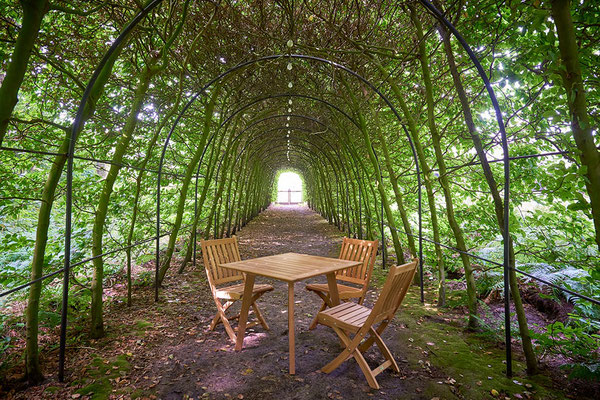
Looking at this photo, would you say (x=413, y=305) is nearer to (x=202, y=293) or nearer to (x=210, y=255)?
(x=210, y=255)

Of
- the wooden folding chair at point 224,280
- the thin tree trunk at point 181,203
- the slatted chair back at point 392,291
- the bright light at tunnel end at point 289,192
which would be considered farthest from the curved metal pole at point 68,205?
the bright light at tunnel end at point 289,192

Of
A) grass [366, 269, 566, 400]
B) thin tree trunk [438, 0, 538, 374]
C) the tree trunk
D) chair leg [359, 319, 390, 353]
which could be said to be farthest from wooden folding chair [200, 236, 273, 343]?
thin tree trunk [438, 0, 538, 374]

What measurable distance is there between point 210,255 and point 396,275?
7.79 ft

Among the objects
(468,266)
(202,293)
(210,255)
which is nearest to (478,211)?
(468,266)

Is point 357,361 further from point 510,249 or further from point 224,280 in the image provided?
point 224,280

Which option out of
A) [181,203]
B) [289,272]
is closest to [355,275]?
[289,272]

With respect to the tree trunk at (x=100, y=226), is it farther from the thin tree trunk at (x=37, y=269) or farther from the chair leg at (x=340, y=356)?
the chair leg at (x=340, y=356)

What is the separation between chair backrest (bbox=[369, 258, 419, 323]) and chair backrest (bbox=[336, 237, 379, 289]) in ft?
3.10

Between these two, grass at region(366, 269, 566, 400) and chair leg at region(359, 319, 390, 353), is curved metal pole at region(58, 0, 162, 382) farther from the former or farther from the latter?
grass at region(366, 269, 566, 400)

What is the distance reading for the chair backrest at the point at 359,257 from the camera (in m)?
3.78

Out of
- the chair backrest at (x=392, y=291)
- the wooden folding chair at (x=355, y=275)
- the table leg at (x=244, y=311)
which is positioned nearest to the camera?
the chair backrest at (x=392, y=291)

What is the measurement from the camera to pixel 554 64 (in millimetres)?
1702

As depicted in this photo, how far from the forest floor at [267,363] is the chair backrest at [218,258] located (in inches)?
24.1

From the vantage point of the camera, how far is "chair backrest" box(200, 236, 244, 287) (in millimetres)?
3703
